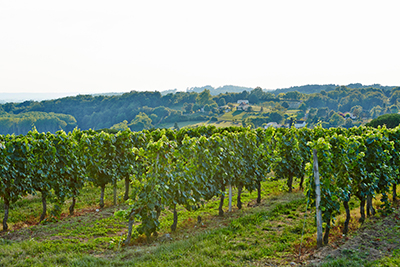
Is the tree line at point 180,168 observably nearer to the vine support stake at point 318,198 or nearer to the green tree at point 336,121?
the vine support stake at point 318,198

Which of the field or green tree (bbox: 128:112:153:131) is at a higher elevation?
the field

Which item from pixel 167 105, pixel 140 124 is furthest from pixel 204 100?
pixel 140 124

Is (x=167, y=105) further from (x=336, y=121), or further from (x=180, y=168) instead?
(x=180, y=168)

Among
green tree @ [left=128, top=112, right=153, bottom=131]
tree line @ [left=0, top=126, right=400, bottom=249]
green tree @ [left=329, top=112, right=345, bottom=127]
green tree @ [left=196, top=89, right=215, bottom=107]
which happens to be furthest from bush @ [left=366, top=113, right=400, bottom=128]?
green tree @ [left=196, top=89, right=215, bottom=107]

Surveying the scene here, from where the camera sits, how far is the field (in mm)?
5793

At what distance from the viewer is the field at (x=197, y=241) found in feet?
19.0

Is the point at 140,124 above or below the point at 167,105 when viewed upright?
below

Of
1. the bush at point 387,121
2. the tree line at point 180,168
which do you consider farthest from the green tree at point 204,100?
the tree line at point 180,168

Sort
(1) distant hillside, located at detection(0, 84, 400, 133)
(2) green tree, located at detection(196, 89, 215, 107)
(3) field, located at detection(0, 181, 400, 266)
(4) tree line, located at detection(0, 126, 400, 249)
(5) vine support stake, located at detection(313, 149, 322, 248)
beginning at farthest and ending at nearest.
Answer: (2) green tree, located at detection(196, 89, 215, 107) < (1) distant hillside, located at detection(0, 84, 400, 133) < (4) tree line, located at detection(0, 126, 400, 249) < (5) vine support stake, located at detection(313, 149, 322, 248) < (3) field, located at detection(0, 181, 400, 266)

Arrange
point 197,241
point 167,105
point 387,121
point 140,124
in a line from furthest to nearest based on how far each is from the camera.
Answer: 1. point 167,105
2. point 140,124
3. point 387,121
4. point 197,241

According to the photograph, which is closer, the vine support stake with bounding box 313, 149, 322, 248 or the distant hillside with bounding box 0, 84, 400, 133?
the vine support stake with bounding box 313, 149, 322, 248

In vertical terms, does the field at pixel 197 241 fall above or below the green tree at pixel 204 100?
below

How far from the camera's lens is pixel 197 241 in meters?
6.88

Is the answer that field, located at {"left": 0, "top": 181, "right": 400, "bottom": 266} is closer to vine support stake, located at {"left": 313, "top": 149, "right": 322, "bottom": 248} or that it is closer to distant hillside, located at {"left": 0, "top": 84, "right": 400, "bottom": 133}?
vine support stake, located at {"left": 313, "top": 149, "right": 322, "bottom": 248}
